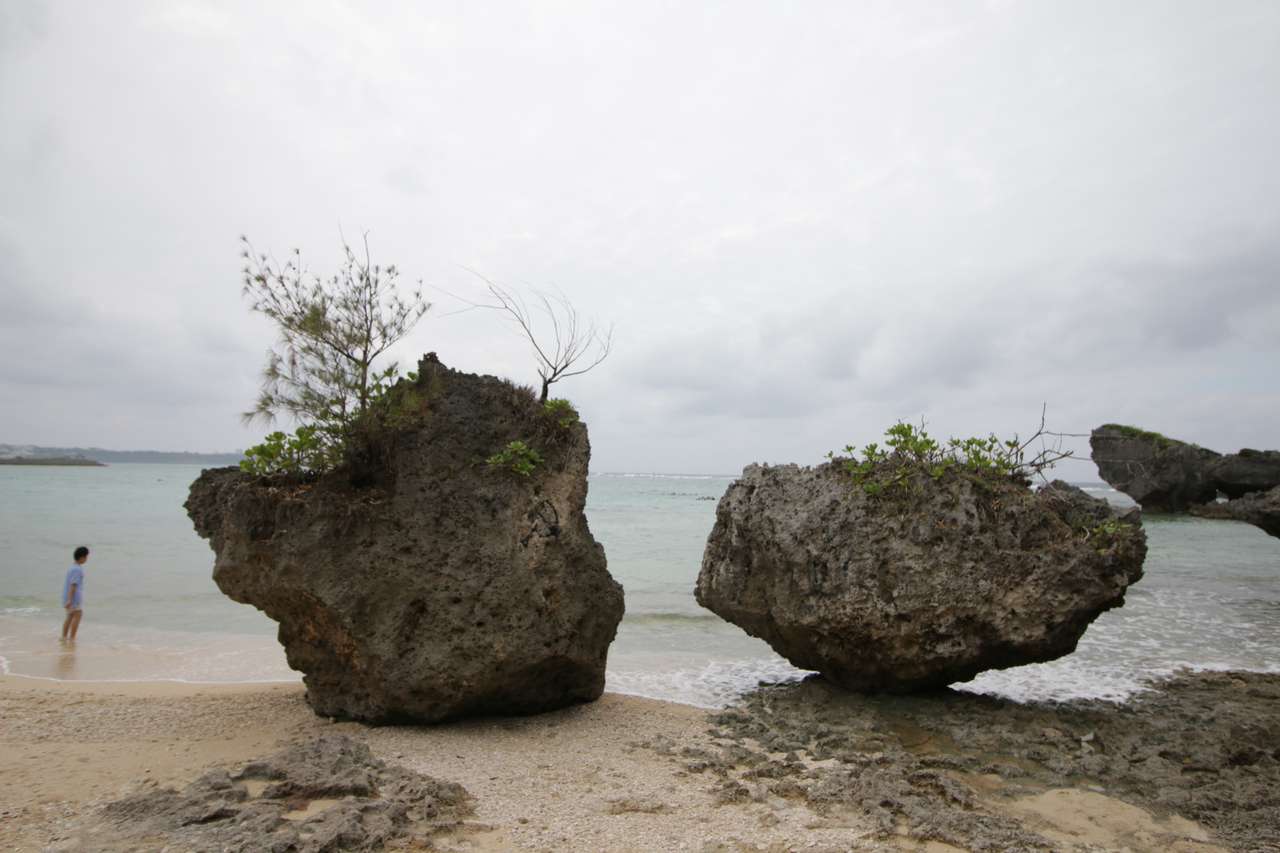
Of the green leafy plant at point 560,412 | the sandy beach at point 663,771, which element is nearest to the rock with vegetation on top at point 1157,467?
the sandy beach at point 663,771

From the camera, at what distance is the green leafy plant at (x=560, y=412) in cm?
727

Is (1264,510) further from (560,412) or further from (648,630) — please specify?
(560,412)

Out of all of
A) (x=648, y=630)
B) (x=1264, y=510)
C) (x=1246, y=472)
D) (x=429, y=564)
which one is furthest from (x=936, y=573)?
(x=1246, y=472)

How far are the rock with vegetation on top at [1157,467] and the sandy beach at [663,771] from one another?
37082 millimetres

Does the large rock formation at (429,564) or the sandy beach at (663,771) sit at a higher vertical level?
the large rock formation at (429,564)

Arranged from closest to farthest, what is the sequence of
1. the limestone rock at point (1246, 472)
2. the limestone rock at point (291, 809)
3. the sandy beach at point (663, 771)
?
the limestone rock at point (291, 809) < the sandy beach at point (663, 771) < the limestone rock at point (1246, 472)

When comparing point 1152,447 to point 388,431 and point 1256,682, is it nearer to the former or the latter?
point 1256,682

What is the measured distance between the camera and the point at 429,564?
6406 mm

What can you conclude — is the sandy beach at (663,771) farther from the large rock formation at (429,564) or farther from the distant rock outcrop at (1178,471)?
the distant rock outcrop at (1178,471)

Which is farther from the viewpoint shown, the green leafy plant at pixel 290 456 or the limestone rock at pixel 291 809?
the green leafy plant at pixel 290 456

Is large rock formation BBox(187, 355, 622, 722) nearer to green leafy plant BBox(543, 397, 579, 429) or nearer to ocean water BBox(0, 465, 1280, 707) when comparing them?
green leafy plant BBox(543, 397, 579, 429)

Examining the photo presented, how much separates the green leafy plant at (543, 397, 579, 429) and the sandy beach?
285 cm

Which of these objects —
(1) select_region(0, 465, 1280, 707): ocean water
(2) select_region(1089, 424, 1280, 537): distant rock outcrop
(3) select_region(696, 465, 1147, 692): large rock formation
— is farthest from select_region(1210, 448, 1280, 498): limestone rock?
(3) select_region(696, 465, 1147, 692): large rock formation

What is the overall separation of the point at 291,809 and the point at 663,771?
260 cm
